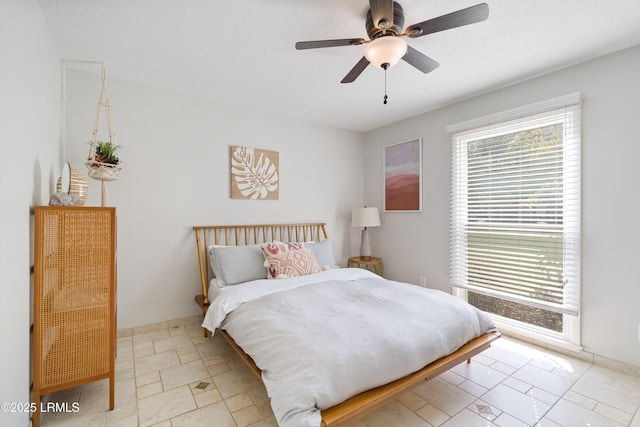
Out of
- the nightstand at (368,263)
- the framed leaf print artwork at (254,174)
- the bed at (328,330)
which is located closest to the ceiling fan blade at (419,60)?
the bed at (328,330)

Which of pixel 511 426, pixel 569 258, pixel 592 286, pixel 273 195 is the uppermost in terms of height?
→ pixel 273 195

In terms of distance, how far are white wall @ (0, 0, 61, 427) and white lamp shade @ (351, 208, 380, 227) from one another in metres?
3.33

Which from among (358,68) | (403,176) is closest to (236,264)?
(358,68)

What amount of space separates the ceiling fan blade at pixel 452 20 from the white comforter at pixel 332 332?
70.5 inches

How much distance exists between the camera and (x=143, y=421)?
5.60ft

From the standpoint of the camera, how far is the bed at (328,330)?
4.50 ft

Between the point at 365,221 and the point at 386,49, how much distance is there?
265cm

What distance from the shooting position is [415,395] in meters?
1.97

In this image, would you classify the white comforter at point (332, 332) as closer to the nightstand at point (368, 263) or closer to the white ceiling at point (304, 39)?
the nightstand at point (368, 263)

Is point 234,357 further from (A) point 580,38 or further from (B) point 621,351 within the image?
(A) point 580,38

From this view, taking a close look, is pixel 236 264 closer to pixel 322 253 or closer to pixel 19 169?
pixel 322 253

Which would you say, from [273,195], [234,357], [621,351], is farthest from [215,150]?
[621,351]

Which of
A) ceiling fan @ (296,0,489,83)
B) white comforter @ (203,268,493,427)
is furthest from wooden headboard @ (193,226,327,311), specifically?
ceiling fan @ (296,0,489,83)

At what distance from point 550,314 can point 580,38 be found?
240 cm
